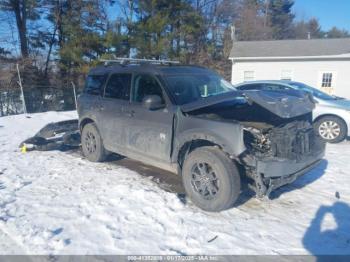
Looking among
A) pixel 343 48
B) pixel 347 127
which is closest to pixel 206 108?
pixel 347 127

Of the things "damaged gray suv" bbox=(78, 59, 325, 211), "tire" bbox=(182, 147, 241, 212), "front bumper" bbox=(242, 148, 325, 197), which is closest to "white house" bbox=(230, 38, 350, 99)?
"damaged gray suv" bbox=(78, 59, 325, 211)

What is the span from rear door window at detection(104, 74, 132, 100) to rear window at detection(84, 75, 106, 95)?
269 mm

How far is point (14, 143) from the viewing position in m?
7.96

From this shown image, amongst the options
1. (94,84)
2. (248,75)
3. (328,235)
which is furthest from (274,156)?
(248,75)

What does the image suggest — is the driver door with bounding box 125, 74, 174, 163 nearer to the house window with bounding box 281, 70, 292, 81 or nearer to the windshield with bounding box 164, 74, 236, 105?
the windshield with bounding box 164, 74, 236, 105

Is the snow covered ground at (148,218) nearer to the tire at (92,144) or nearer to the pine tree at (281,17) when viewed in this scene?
the tire at (92,144)

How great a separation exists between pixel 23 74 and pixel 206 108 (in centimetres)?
1942

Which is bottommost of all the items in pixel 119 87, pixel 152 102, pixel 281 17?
pixel 152 102

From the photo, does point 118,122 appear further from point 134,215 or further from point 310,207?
point 310,207

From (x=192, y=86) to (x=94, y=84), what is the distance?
95.6 inches

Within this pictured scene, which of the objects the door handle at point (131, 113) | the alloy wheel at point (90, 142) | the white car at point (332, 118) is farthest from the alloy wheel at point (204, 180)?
the white car at point (332, 118)

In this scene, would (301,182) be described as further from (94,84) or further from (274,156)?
(94,84)

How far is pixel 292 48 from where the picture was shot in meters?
20.4

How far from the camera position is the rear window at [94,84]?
19.3 feet
